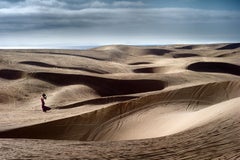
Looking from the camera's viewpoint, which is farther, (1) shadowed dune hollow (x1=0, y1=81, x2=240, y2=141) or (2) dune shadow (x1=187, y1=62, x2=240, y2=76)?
(2) dune shadow (x1=187, y1=62, x2=240, y2=76)

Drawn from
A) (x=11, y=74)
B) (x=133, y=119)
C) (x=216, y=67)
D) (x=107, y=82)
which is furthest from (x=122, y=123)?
(x=216, y=67)

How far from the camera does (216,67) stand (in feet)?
134

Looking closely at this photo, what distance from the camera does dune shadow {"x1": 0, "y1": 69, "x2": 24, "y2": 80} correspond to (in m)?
27.6

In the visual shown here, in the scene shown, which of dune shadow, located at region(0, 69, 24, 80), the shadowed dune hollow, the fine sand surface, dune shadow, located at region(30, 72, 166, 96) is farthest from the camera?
dune shadow, located at region(0, 69, 24, 80)

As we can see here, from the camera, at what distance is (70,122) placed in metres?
12.1

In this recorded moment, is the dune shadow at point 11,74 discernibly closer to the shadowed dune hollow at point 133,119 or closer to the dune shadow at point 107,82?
the dune shadow at point 107,82

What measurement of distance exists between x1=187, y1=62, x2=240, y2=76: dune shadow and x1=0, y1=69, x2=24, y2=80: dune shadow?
707 inches

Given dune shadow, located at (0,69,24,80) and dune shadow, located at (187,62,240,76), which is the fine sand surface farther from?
dune shadow, located at (187,62,240,76)

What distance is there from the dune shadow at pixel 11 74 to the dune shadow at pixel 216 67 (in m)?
18.0

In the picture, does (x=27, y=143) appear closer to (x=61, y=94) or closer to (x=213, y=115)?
(x=213, y=115)

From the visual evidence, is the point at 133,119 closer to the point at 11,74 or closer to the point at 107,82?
the point at 107,82

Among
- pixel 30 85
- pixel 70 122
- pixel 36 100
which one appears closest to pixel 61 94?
pixel 36 100

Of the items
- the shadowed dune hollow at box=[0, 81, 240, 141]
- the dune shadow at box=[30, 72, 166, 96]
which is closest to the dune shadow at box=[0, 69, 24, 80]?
the dune shadow at box=[30, 72, 166, 96]

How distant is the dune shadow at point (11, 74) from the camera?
2764 cm
